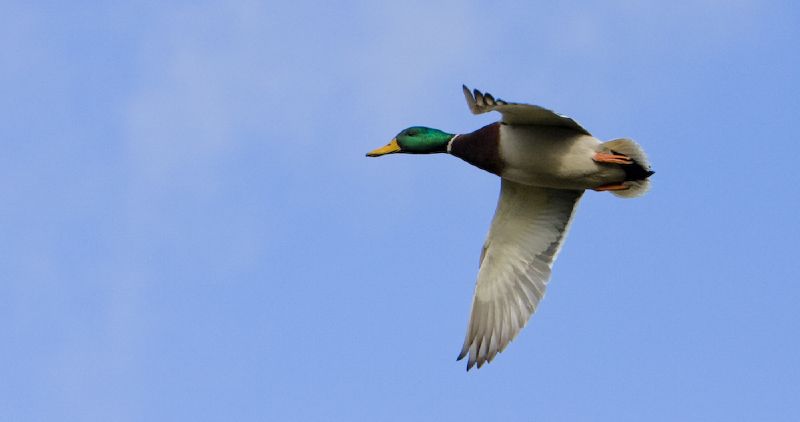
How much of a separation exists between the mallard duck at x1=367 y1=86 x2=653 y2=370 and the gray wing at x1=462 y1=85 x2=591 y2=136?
0.4 inches

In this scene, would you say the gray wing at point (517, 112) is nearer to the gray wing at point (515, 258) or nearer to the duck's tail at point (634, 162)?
the duck's tail at point (634, 162)

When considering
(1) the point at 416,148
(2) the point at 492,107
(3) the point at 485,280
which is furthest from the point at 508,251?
(2) the point at 492,107

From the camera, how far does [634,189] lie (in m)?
11.0

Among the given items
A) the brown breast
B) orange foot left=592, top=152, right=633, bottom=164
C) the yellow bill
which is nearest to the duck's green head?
the yellow bill

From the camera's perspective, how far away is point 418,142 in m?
11.9

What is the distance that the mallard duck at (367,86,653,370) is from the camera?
421 inches

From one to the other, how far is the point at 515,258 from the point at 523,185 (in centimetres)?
76

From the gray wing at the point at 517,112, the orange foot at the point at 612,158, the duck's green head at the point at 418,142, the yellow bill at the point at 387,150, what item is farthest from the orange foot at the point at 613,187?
the yellow bill at the point at 387,150

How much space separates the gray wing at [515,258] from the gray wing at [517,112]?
1.22m

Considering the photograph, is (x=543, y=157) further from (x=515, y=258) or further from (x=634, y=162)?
(x=515, y=258)

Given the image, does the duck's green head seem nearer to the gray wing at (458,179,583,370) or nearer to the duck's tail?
the gray wing at (458,179,583,370)

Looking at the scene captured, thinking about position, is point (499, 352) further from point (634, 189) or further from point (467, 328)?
point (634, 189)

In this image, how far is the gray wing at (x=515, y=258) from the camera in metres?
11.9

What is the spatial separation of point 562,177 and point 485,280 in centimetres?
173
